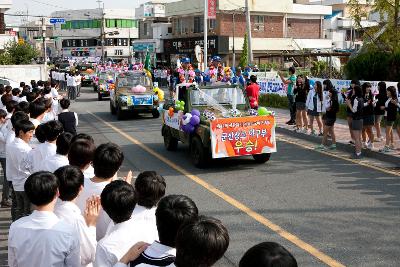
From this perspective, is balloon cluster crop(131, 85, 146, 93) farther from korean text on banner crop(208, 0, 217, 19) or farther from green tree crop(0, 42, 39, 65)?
green tree crop(0, 42, 39, 65)

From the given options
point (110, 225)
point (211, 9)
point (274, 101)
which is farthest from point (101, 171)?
point (211, 9)

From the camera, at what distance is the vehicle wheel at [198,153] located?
1152 centimetres

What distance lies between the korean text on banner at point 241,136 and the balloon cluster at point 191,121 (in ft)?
2.74

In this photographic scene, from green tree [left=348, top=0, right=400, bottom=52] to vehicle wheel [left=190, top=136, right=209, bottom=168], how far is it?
477 inches

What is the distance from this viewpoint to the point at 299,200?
29.7ft

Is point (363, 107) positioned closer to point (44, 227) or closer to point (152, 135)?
point (152, 135)

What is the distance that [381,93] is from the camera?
1338 centimetres

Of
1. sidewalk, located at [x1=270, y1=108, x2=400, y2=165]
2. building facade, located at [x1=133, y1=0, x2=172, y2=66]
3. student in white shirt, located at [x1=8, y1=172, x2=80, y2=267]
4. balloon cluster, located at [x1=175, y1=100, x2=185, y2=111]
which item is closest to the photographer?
student in white shirt, located at [x1=8, y1=172, x2=80, y2=267]

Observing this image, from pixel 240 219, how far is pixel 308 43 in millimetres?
49640

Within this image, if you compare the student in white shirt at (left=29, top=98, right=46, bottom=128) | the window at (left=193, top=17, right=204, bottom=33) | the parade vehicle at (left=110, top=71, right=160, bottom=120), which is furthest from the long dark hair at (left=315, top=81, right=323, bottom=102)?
the window at (left=193, top=17, right=204, bottom=33)

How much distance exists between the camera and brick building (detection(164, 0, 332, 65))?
163 ft

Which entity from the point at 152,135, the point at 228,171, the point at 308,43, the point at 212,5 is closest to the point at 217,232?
the point at 228,171

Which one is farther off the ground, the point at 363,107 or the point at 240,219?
the point at 363,107

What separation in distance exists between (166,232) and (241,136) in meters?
7.94
